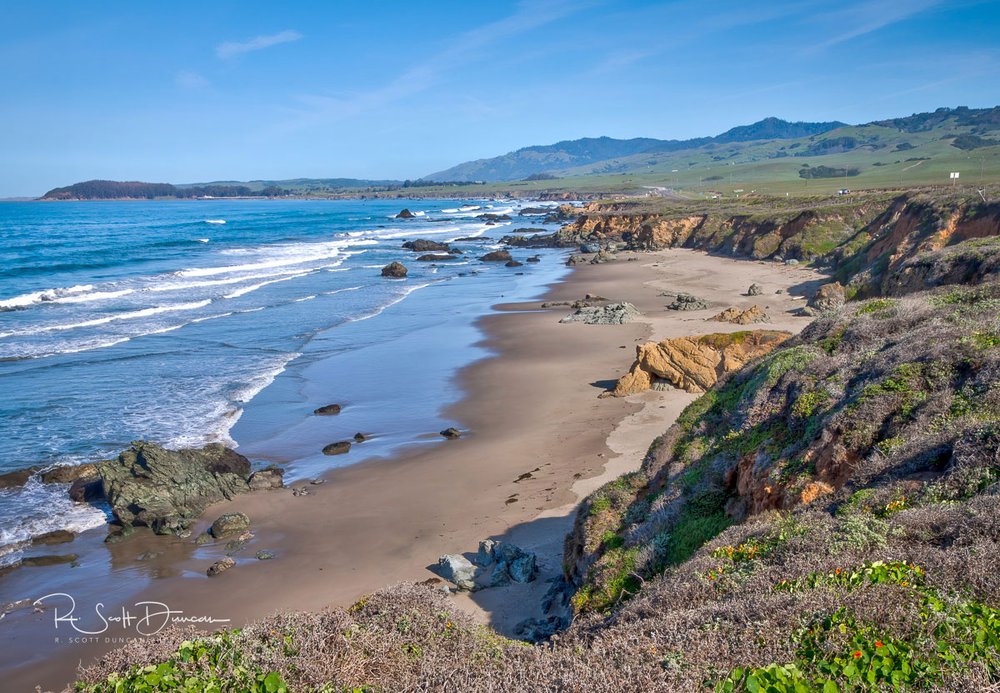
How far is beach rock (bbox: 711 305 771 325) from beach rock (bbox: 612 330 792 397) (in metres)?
7.63

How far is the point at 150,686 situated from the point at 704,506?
21.3 feet

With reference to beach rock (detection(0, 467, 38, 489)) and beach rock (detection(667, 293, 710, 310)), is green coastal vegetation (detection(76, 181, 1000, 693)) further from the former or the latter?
beach rock (detection(667, 293, 710, 310))

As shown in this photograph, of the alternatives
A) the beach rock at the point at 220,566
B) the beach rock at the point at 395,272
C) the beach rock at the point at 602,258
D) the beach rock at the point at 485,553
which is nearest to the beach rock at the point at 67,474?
the beach rock at the point at 220,566

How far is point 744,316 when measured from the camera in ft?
88.7

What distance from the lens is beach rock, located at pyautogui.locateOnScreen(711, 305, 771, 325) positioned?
88.2ft

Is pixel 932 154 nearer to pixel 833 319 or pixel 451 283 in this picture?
pixel 451 283

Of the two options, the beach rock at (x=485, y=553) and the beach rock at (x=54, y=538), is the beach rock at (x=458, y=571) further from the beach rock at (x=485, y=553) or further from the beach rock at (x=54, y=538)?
the beach rock at (x=54, y=538)

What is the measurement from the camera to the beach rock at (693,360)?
1923cm

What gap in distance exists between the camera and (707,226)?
62.9 metres

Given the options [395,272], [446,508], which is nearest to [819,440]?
[446,508]

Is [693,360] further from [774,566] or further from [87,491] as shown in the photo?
[87,491]

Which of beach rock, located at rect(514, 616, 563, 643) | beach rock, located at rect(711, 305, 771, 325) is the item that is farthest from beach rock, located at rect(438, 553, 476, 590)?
beach rock, located at rect(711, 305, 771, 325)

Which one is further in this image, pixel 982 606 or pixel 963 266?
pixel 963 266

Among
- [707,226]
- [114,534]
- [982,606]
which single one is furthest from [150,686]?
[707,226]
